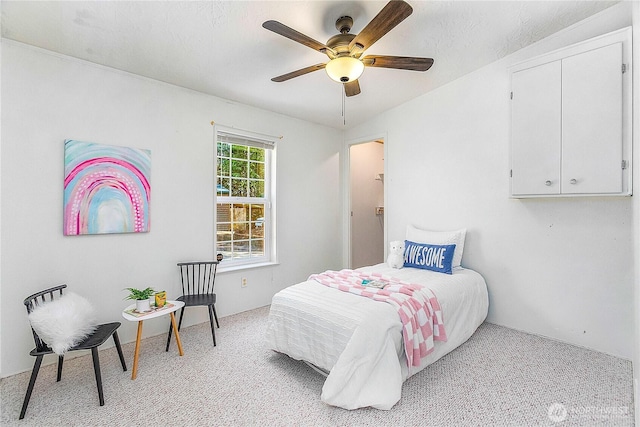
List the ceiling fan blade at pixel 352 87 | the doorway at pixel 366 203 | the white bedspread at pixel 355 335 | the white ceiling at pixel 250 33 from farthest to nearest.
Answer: the doorway at pixel 366 203
the ceiling fan blade at pixel 352 87
the white ceiling at pixel 250 33
the white bedspread at pixel 355 335

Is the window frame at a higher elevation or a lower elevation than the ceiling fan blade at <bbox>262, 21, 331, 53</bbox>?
lower

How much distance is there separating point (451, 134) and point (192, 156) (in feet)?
9.41

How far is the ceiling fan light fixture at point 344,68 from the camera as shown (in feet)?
6.93

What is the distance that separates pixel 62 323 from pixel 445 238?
3362 mm

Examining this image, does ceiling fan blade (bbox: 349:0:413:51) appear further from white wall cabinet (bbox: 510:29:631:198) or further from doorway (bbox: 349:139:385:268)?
doorway (bbox: 349:139:385:268)

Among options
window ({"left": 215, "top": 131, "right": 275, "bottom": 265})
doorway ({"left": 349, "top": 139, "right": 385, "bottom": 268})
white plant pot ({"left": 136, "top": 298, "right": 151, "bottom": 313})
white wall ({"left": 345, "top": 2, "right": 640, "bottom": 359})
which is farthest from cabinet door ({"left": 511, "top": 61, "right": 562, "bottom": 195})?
white plant pot ({"left": 136, "top": 298, "right": 151, "bottom": 313})

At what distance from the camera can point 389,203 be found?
13.6 ft

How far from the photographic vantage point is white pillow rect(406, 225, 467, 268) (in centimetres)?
331

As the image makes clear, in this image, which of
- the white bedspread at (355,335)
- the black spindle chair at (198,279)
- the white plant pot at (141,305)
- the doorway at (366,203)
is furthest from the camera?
the doorway at (366,203)

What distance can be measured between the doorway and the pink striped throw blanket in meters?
2.22

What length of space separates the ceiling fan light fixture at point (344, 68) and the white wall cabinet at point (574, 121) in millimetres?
1586

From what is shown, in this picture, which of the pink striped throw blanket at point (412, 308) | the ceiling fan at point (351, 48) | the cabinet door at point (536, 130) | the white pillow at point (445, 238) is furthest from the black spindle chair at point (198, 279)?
the cabinet door at point (536, 130)

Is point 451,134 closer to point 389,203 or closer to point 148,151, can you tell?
point 389,203

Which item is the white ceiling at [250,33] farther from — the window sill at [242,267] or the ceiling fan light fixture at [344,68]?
the window sill at [242,267]
